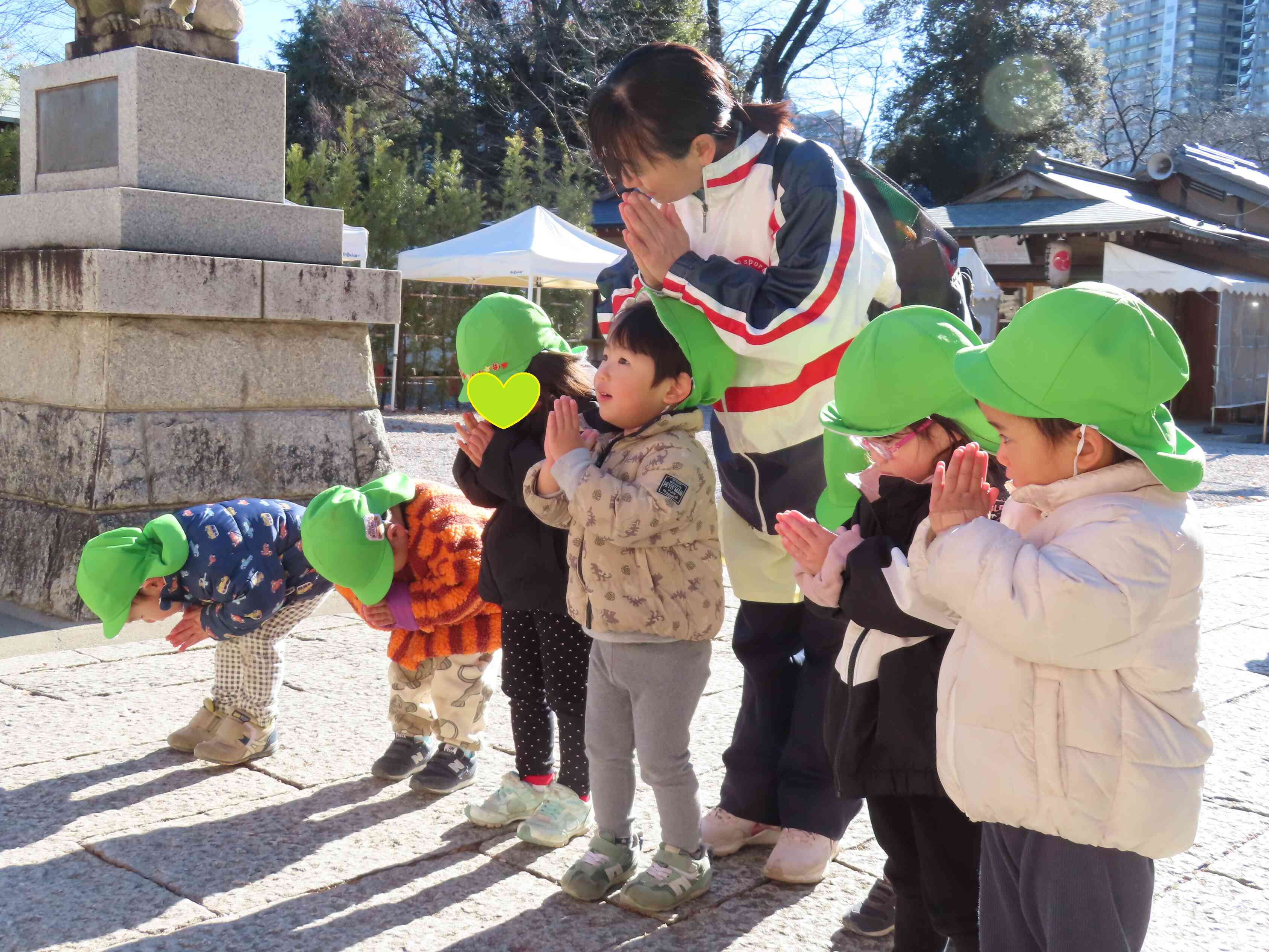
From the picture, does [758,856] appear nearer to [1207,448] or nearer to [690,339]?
[690,339]

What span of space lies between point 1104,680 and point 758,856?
126 centimetres

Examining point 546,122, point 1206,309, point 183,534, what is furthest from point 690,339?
point 546,122

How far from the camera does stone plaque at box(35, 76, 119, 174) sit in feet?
16.1

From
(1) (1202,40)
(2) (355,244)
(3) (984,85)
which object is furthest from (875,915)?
(1) (1202,40)

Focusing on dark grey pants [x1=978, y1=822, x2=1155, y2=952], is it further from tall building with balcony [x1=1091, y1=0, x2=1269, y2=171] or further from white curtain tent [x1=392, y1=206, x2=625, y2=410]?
tall building with balcony [x1=1091, y1=0, x2=1269, y2=171]

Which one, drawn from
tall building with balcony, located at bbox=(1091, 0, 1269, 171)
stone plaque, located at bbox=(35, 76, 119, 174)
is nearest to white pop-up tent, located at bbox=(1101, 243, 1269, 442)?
stone plaque, located at bbox=(35, 76, 119, 174)

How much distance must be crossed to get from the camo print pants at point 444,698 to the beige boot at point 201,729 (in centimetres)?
47

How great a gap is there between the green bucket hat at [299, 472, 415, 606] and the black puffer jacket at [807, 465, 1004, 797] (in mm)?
1276

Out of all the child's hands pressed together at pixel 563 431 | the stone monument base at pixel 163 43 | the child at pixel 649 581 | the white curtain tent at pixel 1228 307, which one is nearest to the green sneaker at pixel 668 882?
the child at pixel 649 581

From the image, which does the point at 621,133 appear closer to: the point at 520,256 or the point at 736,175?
the point at 736,175

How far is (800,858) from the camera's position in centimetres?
254

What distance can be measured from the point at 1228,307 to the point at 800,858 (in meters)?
17.0

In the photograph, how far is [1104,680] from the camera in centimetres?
165

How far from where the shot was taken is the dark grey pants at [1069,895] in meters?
1.66
